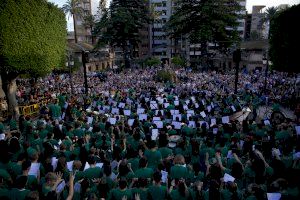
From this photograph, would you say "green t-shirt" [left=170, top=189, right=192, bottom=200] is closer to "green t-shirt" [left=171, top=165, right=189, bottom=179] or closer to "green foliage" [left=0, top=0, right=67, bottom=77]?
"green t-shirt" [left=171, top=165, right=189, bottom=179]

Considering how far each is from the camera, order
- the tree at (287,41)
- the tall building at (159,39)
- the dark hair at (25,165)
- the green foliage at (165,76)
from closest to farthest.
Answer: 1. the dark hair at (25,165)
2. the tree at (287,41)
3. the green foliage at (165,76)
4. the tall building at (159,39)

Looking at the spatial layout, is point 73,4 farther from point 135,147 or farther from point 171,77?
point 135,147

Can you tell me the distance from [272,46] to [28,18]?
18939 millimetres

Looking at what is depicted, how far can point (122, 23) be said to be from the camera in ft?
170

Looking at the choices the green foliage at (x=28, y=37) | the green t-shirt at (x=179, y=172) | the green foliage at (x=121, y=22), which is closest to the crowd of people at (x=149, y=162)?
the green t-shirt at (x=179, y=172)

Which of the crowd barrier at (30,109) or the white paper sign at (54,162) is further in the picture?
the crowd barrier at (30,109)

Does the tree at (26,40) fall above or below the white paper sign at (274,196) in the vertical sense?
above

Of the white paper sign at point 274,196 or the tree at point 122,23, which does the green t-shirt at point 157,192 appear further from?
the tree at point 122,23

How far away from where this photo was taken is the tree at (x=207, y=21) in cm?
4406

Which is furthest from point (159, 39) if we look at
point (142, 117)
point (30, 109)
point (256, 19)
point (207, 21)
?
point (142, 117)

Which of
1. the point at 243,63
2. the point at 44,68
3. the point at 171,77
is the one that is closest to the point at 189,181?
the point at 44,68

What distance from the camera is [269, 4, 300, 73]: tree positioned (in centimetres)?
2112

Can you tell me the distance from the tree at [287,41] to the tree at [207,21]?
20.5 metres

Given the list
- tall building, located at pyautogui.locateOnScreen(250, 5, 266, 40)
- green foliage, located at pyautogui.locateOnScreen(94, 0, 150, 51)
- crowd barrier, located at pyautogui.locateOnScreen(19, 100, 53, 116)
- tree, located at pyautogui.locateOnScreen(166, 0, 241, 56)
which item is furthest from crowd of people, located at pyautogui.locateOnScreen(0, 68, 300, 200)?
tall building, located at pyautogui.locateOnScreen(250, 5, 266, 40)
